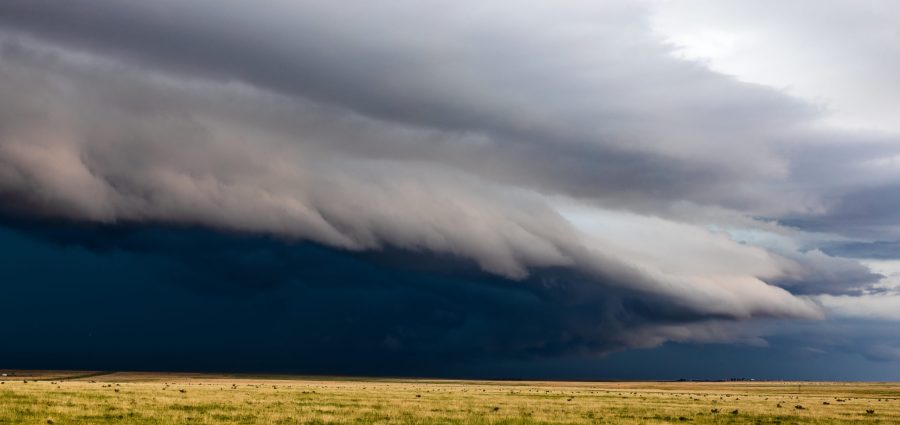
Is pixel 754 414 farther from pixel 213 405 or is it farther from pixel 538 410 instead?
pixel 213 405

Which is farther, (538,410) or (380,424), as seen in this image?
(538,410)

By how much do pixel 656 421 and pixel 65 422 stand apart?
34862 mm

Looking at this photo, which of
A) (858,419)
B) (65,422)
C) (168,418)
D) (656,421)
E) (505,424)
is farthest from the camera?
(858,419)

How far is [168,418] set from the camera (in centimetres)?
3903

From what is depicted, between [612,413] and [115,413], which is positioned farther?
[612,413]

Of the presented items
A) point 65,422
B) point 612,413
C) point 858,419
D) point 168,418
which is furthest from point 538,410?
point 65,422

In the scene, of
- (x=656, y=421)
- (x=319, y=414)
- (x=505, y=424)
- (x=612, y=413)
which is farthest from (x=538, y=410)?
(x=319, y=414)

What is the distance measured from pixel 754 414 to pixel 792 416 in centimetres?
264

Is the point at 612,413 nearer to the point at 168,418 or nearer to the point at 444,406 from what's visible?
the point at 444,406

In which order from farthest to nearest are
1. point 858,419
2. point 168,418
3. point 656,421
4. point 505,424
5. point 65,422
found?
point 858,419, point 656,421, point 505,424, point 168,418, point 65,422

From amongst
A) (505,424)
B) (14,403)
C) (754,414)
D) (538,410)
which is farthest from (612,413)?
(14,403)

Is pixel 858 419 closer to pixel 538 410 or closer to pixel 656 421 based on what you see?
pixel 656 421

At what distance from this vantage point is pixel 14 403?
1752 inches

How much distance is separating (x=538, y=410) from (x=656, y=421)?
34.8 ft
